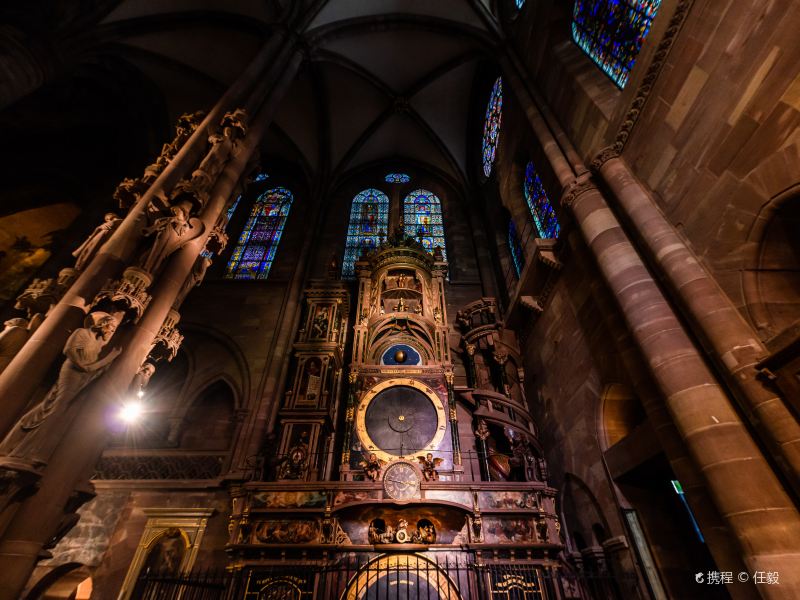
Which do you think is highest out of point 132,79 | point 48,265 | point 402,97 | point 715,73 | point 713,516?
point 402,97

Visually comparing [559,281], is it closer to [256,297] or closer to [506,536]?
[506,536]

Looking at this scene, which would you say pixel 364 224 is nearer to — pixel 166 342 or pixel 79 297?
pixel 166 342

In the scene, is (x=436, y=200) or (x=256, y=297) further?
(x=436, y=200)

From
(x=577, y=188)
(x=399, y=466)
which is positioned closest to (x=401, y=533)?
(x=399, y=466)

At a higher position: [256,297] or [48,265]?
[256,297]

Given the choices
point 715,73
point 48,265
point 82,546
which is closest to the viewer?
point 715,73

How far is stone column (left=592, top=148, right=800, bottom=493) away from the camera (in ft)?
9.53

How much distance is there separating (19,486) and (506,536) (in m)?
5.82

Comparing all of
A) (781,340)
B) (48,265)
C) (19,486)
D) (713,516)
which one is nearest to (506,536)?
(713,516)

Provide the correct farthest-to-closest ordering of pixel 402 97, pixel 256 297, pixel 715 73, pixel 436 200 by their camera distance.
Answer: pixel 436 200, pixel 402 97, pixel 256 297, pixel 715 73

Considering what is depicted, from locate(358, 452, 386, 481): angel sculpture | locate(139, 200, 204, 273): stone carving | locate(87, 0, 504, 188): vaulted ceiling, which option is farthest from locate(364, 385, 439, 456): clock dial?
locate(87, 0, 504, 188): vaulted ceiling

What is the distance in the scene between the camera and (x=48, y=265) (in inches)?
348

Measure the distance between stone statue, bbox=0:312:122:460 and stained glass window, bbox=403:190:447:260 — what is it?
10823 mm

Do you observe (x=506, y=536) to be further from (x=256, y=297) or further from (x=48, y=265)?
(x=48, y=265)
